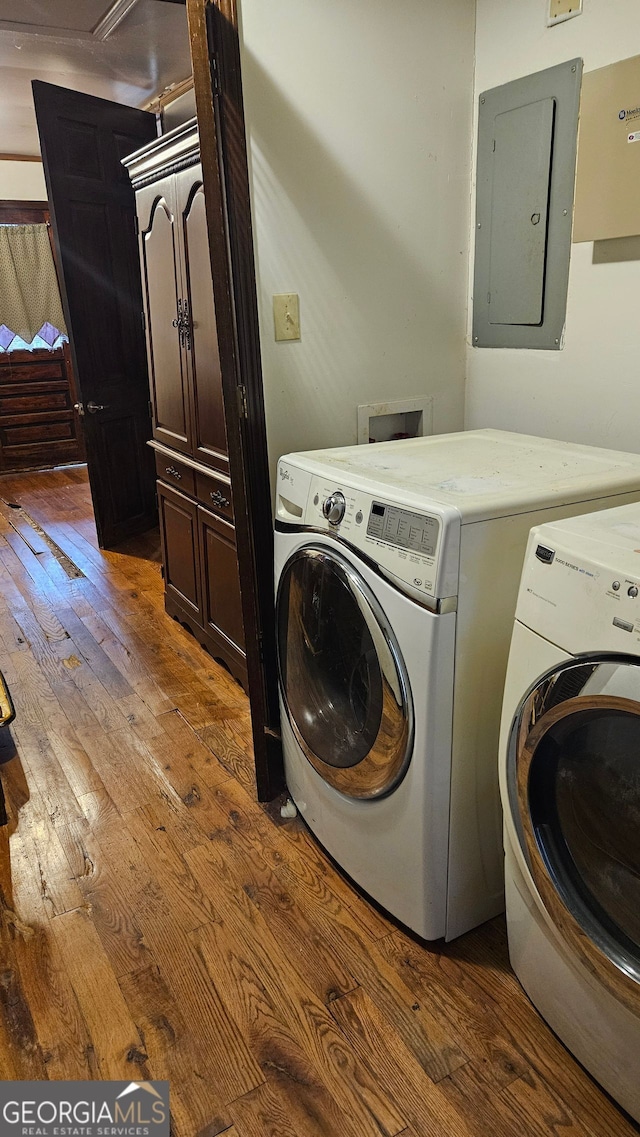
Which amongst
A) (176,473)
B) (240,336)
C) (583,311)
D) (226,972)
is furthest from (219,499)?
(226,972)

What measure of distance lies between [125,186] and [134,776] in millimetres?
3047

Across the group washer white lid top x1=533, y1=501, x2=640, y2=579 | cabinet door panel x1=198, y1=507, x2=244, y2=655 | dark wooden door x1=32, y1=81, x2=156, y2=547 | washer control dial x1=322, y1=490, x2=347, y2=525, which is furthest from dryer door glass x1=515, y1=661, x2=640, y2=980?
dark wooden door x1=32, y1=81, x2=156, y2=547

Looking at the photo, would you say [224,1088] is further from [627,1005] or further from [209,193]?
[209,193]

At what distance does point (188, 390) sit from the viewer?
258 centimetres

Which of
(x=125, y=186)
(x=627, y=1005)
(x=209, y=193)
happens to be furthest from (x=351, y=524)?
(x=125, y=186)

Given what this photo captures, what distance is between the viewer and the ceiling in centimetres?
283

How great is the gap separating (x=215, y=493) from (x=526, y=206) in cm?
125

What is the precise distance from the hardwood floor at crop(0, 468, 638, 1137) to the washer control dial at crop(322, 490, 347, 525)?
2.92ft

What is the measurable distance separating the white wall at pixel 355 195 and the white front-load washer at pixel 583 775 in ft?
3.19

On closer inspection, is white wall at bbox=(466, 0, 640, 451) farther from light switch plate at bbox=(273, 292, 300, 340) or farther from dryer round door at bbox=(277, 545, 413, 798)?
dryer round door at bbox=(277, 545, 413, 798)

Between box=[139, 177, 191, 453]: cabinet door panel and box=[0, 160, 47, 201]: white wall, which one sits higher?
box=[0, 160, 47, 201]: white wall

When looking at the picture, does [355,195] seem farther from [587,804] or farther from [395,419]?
[587,804]

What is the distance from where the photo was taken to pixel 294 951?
5.18 feet

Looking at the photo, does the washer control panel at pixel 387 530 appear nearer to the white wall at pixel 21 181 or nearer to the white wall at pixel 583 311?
the white wall at pixel 583 311
